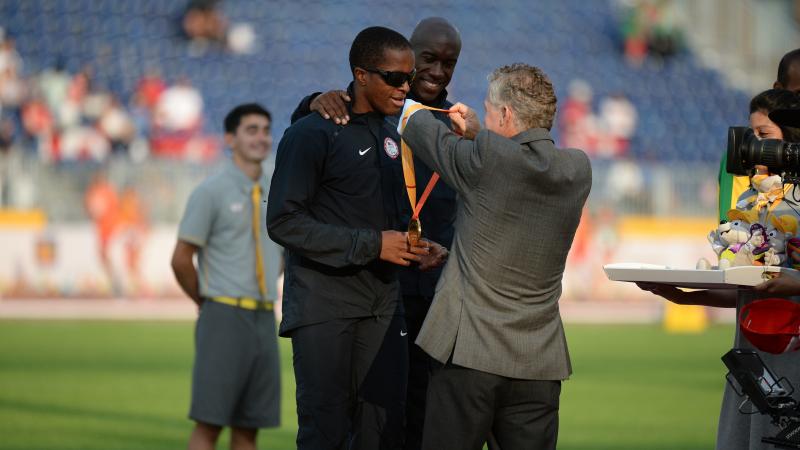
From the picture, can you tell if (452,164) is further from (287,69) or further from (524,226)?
(287,69)

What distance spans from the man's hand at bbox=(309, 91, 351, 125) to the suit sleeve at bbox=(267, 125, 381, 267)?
10 cm

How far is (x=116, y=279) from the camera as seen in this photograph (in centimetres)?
2202

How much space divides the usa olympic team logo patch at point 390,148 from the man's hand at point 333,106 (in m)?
0.22

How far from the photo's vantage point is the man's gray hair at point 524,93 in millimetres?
4605

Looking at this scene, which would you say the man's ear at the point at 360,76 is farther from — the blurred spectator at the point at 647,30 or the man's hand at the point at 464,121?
the blurred spectator at the point at 647,30

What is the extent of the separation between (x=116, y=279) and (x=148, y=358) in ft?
22.6

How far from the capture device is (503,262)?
4.63 meters

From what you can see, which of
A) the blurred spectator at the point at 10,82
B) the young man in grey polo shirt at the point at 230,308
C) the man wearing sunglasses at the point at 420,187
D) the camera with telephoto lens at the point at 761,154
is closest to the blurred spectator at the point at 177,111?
the blurred spectator at the point at 10,82

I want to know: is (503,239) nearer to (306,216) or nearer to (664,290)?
(664,290)

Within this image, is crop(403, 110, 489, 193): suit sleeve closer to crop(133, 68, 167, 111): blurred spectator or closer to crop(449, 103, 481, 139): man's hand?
crop(449, 103, 481, 139): man's hand

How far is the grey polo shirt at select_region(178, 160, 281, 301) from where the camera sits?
309 inches

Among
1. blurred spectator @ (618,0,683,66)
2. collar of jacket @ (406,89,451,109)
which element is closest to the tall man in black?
collar of jacket @ (406,89,451,109)

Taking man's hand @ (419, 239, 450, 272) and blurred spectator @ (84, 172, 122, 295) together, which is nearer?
man's hand @ (419, 239, 450, 272)

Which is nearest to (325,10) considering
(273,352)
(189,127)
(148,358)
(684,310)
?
(189,127)
